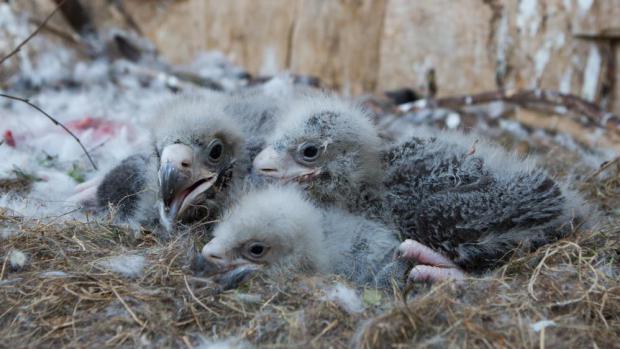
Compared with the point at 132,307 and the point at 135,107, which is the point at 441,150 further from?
the point at 135,107

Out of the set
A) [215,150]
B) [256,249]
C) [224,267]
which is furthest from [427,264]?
[215,150]

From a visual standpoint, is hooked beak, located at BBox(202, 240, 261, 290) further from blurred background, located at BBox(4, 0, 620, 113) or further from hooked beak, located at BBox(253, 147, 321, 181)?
blurred background, located at BBox(4, 0, 620, 113)

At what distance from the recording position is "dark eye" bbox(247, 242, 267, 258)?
220cm

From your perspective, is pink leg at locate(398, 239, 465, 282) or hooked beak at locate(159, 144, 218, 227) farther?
hooked beak at locate(159, 144, 218, 227)

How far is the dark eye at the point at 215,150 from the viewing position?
2.56m

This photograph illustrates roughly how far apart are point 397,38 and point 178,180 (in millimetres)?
3503

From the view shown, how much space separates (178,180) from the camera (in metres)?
2.41

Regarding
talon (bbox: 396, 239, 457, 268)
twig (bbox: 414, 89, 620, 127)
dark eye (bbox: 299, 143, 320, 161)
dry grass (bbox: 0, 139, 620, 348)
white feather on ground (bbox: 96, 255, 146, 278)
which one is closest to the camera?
dry grass (bbox: 0, 139, 620, 348)

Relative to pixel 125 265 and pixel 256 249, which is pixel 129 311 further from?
pixel 256 249

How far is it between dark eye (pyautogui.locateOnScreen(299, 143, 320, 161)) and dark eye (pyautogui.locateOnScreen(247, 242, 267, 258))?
493mm

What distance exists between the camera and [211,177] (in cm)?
256

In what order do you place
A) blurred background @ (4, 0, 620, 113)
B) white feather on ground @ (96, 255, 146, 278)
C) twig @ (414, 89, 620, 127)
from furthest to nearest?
blurred background @ (4, 0, 620, 113), twig @ (414, 89, 620, 127), white feather on ground @ (96, 255, 146, 278)

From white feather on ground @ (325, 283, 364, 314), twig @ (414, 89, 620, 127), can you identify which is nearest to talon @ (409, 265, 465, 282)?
white feather on ground @ (325, 283, 364, 314)

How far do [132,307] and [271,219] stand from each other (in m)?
0.55
